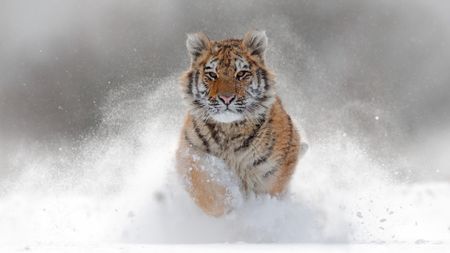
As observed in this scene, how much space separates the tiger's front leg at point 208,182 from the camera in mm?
6008

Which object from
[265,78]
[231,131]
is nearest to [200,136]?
[231,131]

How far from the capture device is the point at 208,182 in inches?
239

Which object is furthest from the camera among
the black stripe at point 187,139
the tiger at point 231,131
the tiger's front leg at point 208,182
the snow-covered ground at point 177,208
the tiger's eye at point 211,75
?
the tiger's eye at point 211,75

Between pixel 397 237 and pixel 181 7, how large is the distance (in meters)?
17.3

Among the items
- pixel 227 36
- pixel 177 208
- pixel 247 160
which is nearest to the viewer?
pixel 247 160

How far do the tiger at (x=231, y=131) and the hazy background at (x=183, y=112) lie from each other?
202 mm

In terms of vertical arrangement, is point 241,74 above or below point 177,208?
above

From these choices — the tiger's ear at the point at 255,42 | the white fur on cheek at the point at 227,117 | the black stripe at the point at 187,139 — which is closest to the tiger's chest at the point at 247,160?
the white fur on cheek at the point at 227,117

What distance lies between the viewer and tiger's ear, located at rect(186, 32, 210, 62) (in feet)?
22.0

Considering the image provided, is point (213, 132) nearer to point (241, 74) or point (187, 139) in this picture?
point (187, 139)

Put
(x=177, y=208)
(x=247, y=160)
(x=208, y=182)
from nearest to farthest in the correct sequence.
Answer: (x=208, y=182) < (x=247, y=160) < (x=177, y=208)

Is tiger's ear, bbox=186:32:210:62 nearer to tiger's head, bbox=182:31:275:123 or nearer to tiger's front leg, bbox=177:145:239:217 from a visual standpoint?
Result: tiger's head, bbox=182:31:275:123

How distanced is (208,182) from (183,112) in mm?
4134

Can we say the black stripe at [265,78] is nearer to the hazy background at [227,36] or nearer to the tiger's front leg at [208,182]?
the tiger's front leg at [208,182]
